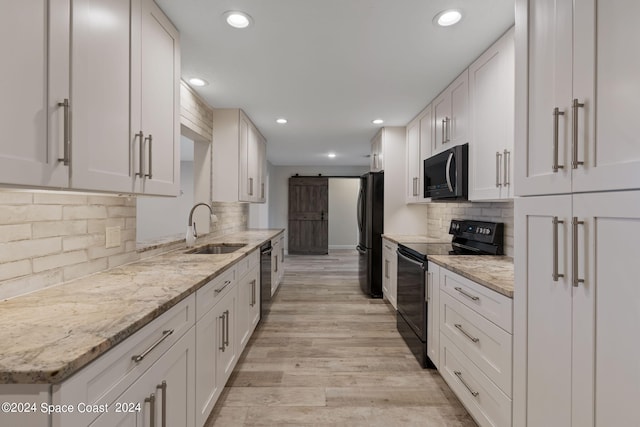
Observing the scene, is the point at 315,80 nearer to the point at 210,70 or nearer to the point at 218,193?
the point at 210,70

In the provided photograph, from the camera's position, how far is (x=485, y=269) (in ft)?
5.87

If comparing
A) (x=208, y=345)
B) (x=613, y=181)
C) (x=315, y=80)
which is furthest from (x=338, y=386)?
(x=315, y=80)

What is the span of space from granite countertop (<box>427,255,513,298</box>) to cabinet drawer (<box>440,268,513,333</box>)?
36 mm

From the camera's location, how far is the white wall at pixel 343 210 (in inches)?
347

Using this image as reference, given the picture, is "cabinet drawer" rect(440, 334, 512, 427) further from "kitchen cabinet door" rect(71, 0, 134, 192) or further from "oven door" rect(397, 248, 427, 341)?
"kitchen cabinet door" rect(71, 0, 134, 192)

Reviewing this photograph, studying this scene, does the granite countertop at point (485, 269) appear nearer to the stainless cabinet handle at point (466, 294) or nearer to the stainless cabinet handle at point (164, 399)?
the stainless cabinet handle at point (466, 294)

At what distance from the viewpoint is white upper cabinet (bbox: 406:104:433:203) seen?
3.30m

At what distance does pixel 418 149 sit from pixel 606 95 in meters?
2.79

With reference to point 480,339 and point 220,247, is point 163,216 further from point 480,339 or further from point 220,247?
point 480,339

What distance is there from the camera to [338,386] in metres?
2.12

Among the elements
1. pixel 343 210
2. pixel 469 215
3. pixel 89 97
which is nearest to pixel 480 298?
pixel 469 215

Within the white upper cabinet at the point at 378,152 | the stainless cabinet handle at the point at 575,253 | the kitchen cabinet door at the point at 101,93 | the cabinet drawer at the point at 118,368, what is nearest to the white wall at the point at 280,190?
the white upper cabinet at the point at 378,152

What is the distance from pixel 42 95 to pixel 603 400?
1.96m

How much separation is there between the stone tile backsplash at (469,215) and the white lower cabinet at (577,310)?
112 cm
